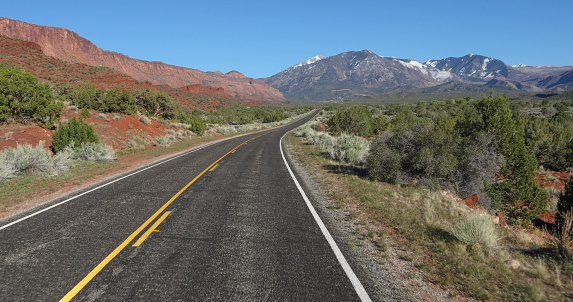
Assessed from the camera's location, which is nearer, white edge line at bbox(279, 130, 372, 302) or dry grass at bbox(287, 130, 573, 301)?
white edge line at bbox(279, 130, 372, 302)

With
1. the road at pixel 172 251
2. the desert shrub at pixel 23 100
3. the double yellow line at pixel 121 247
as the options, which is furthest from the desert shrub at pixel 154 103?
the double yellow line at pixel 121 247

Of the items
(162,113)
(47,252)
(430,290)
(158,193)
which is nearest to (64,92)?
(162,113)

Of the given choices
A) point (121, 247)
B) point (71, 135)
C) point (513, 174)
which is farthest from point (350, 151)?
point (71, 135)

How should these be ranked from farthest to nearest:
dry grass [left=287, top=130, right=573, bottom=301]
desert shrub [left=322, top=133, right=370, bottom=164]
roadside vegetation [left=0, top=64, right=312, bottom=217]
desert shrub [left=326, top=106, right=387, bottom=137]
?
desert shrub [left=326, top=106, right=387, bottom=137] → desert shrub [left=322, top=133, right=370, bottom=164] → roadside vegetation [left=0, top=64, right=312, bottom=217] → dry grass [left=287, top=130, right=573, bottom=301]

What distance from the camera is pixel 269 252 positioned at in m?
4.94

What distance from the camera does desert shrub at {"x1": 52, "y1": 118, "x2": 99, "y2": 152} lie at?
16266mm

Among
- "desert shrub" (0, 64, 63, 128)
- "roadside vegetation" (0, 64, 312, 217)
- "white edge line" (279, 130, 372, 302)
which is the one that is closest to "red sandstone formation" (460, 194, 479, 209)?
"white edge line" (279, 130, 372, 302)

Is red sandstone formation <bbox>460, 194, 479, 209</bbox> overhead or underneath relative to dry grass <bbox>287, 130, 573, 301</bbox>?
underneath

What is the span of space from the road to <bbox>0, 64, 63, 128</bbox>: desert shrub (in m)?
14.2

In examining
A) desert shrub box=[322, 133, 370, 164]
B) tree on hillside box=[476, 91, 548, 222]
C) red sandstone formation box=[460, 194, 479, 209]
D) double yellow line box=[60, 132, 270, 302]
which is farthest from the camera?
desert shrub box=[322, 133, 370, 164]

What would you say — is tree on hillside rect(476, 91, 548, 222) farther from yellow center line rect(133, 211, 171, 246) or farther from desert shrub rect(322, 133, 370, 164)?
yellow center line rect(133, 211, 171, 246)

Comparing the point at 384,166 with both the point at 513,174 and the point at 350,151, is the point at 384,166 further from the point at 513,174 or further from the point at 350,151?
the point at 513,174

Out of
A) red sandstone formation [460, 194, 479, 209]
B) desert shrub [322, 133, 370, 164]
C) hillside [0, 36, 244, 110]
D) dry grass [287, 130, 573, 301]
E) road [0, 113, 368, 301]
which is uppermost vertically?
hillside [0, 36, 244, 110]

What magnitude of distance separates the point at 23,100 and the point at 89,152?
268 inches
